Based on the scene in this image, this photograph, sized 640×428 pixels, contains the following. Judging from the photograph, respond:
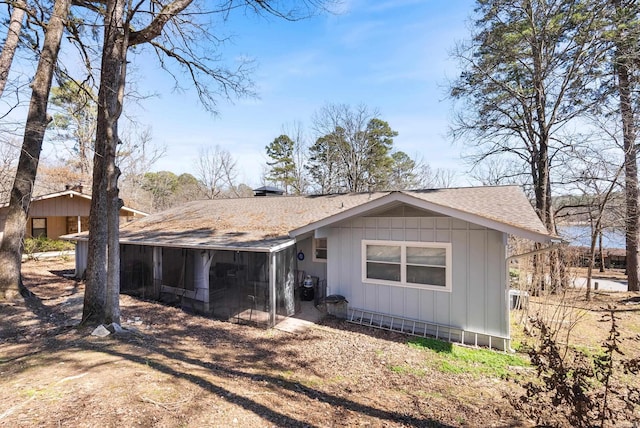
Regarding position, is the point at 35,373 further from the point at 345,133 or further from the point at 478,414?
the point at 345,133

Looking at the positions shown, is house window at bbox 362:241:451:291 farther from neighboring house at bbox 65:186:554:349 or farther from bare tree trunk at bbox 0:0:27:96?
bare tree trunk at bbox 0:0:27:96

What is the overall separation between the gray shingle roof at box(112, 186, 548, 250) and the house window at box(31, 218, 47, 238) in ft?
32.7

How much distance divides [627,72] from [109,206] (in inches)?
711

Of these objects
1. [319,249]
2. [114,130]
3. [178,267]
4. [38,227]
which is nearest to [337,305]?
[319,249]

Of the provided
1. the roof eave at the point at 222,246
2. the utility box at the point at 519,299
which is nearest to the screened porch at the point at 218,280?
the roof eave at the point at 222,246

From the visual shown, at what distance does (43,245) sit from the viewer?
55.8 ft

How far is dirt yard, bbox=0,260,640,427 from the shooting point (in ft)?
10.6

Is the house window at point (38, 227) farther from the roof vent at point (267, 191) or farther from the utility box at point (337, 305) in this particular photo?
the utility box at point (337, 305)

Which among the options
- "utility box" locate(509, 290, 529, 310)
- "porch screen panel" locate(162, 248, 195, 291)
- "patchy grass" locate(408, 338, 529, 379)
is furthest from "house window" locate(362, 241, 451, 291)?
"porch screen panel" locate(162, 248, 195, 291)

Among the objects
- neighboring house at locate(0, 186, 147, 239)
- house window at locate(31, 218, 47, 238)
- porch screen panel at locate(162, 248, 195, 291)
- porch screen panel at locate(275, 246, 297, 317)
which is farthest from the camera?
house window at locate(31, 218, 47, 238)

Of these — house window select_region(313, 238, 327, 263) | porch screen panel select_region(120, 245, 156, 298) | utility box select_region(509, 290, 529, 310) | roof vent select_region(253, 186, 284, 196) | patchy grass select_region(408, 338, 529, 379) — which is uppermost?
roof vent select_region(253, 186, 284, 196)

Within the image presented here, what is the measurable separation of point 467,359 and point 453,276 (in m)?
1.72

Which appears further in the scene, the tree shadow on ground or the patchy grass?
the patchy grass

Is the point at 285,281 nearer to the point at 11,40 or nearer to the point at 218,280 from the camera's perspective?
the point at 218,280
